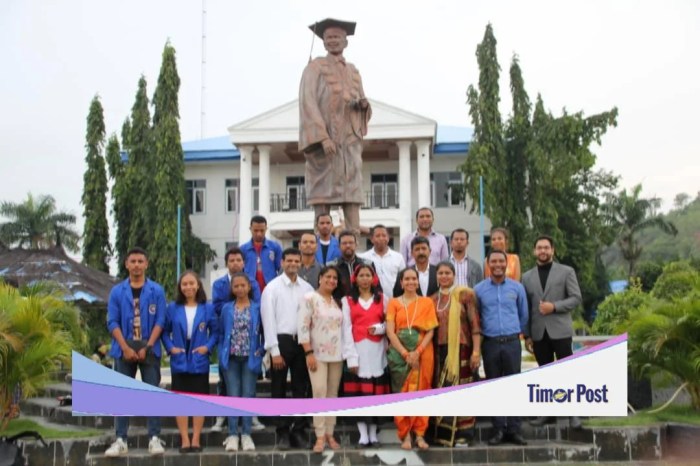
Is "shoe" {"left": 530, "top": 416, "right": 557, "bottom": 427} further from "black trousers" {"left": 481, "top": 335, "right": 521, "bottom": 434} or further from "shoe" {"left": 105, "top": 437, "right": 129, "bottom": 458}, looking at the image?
"shoe" {"left": 105, "top": 437, "right": 129, "bottom": 458}

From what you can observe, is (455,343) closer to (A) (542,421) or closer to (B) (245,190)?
(A) (542,421)

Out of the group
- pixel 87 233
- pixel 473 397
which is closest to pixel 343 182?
pixel 473 397

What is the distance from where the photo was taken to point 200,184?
3162cm

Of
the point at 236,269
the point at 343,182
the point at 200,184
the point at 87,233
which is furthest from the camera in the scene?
the point at 200,184

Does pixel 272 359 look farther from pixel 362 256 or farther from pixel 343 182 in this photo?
pixel 343 182

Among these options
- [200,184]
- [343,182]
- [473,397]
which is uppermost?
[200,184]

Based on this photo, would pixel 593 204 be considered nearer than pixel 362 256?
No

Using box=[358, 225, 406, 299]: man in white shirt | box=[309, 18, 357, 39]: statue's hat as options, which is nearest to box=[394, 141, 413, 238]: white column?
box=[309, 18, 357, 39]: statue's hat

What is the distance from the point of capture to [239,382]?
6.14 metres

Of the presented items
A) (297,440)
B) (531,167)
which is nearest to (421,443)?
(297,440)

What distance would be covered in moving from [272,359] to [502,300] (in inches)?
73.9

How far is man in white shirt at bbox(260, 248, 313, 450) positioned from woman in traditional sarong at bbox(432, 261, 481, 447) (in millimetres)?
1071

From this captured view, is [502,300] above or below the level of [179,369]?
above

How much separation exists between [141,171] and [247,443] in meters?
22.3
